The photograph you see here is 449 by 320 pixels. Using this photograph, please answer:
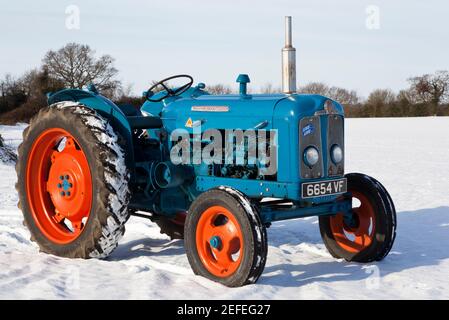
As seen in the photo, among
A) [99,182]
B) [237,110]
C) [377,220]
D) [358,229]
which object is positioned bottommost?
[358,229]

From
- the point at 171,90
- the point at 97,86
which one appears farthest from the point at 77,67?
the point at 171,90

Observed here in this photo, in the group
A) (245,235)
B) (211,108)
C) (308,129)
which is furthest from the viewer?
(211,108)

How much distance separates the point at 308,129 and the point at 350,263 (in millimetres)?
1536

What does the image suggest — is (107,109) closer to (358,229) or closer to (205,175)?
(205,175)

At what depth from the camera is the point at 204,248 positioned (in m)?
5.02

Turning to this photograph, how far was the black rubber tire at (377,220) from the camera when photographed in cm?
571

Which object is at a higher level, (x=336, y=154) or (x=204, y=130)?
(x=204, y=130)

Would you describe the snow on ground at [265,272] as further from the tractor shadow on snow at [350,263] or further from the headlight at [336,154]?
the headlight at [336,154]

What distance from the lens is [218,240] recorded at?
4.91 m

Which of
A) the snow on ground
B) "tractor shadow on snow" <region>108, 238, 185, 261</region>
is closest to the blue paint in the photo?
"tractor shadow on snow" <region>108, 238, 185, 261</region>

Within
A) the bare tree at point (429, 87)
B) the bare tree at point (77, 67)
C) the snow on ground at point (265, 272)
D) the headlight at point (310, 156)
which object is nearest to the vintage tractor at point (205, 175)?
the headlight at point (310, 156)

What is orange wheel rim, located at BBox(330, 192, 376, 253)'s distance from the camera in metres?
5.90

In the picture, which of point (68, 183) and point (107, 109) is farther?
point (107, 109)

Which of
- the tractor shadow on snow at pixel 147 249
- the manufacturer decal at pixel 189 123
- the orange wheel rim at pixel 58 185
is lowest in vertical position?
the tractor shadow on snow at pixel 147 249
